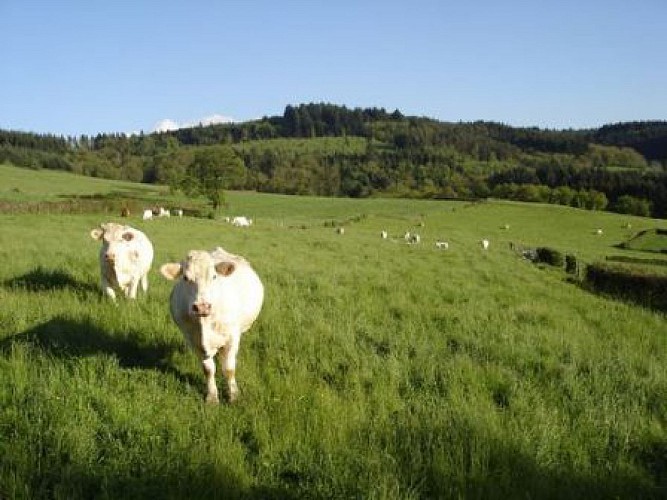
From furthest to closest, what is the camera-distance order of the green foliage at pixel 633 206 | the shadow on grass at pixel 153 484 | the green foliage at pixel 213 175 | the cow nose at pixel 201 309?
the green foliage at pixel 633 206 < the green foliage at pixel 213 175 < the cow nose at pixel 201 309 < the shadow on grass at pixel 153 484

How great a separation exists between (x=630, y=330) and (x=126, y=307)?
990cm

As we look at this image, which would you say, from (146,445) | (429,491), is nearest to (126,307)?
(146,445)

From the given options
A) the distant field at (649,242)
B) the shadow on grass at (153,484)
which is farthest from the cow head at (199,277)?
the distant field at (649,242)

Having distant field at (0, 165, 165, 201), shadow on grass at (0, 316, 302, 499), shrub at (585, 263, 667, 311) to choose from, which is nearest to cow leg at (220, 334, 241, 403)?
shadow on grass at (0, 316, 302, 499)

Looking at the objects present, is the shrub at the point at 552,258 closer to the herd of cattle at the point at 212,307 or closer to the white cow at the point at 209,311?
the herd of cattle at the point at 212,307

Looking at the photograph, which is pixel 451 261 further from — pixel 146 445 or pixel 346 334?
pixel 146 445

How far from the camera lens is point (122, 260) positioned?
41.6 feet

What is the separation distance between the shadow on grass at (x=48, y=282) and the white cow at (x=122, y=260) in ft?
1.83

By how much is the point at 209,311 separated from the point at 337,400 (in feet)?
5.82

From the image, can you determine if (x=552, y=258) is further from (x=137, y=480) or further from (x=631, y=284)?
(x=137, y=480)

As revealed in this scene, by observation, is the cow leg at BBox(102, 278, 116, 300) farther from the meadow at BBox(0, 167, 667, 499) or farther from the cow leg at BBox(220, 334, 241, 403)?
the cow leg at BBox(220, 334, 241, 403)

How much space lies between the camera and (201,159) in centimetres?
7931

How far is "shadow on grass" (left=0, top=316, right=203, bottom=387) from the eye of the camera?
8.24m

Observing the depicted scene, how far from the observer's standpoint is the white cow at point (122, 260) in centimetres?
1255
